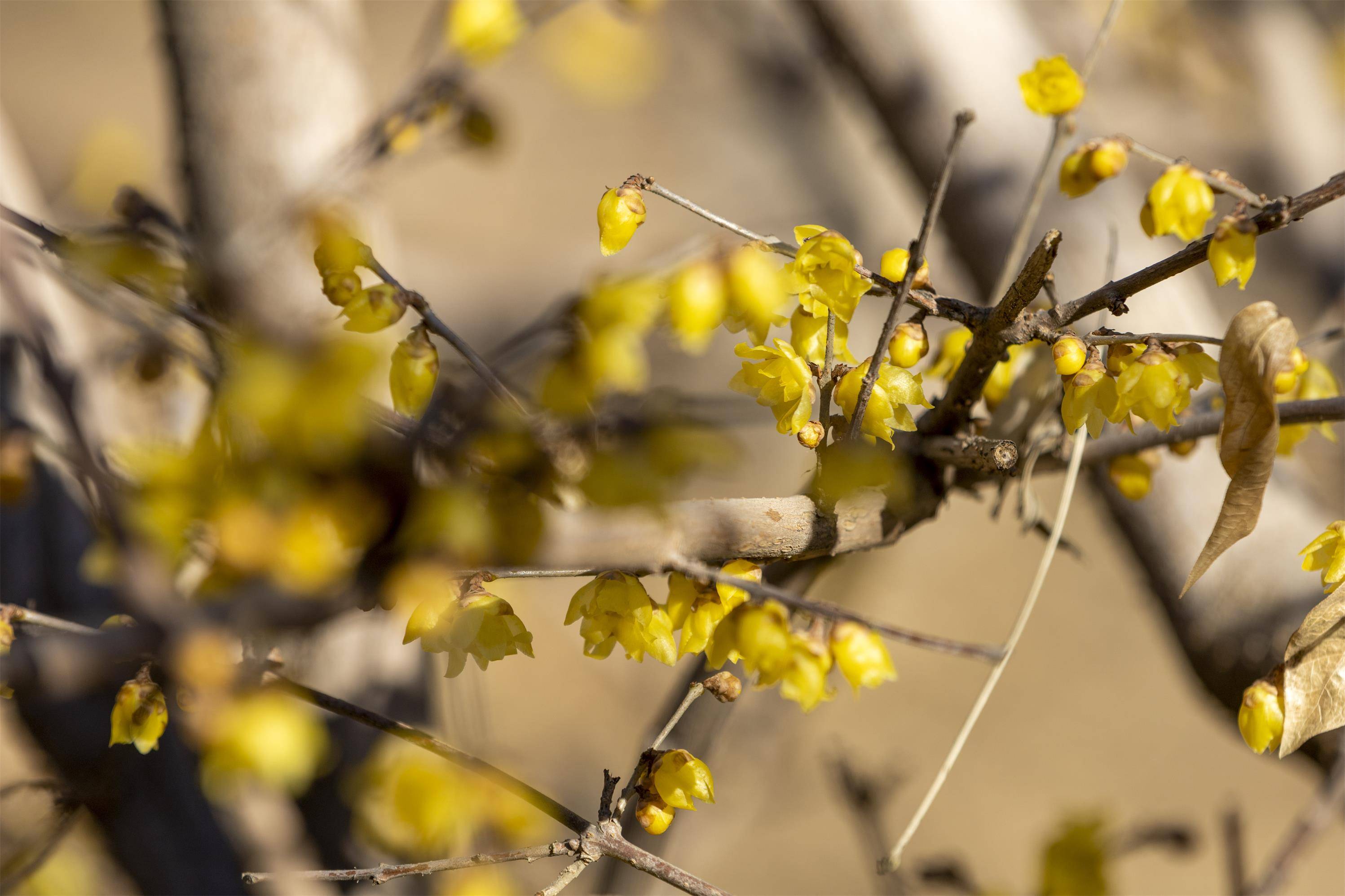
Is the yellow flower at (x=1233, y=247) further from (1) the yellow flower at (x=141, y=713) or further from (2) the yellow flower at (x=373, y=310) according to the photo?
(1) the yellow flower at (x=141, y=713)

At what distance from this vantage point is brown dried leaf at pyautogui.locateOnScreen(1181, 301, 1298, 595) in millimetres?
517

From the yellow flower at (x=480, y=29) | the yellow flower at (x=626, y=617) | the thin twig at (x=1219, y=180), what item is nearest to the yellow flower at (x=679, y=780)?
the yellow flower at (x=626, y=617)

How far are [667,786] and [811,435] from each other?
303 millimetres

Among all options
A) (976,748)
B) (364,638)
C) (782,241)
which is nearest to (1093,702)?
(976,748)

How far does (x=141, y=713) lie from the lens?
627 mm

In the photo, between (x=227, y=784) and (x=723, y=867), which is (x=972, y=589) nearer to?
(x=723, y=867)

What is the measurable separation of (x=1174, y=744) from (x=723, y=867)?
4.38 feet

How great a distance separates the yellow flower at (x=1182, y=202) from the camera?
0.58 m

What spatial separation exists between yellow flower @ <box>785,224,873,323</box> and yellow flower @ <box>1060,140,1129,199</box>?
0.21m

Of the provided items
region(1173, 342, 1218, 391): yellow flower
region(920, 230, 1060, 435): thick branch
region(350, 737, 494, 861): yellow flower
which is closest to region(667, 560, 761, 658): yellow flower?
region(920, 230, 1060, 435): thick branch

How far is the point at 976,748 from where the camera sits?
2.43 m

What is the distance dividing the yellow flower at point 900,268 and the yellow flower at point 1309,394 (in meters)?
0.36

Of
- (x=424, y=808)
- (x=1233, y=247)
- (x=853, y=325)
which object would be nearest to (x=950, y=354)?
(x=1233, y=247)

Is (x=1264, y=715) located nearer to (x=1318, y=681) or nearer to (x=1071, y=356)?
(x=1318, y=681)
